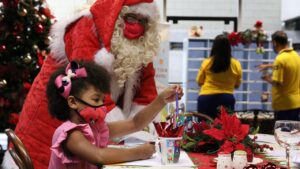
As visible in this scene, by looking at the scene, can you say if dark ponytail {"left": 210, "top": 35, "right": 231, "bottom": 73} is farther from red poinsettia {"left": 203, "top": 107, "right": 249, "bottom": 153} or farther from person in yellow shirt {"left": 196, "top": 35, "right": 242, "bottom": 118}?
red poinsettia {"left": 203, "top": 107, "right": 249, "bottom": 153}

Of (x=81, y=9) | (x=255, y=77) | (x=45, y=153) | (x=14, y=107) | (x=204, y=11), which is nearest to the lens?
(x=45, y=153)

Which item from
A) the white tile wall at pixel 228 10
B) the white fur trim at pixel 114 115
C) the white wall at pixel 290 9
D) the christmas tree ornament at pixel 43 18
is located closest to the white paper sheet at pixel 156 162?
the white fur trim at pixel 114 115

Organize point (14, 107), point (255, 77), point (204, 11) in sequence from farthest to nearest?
point (204, 11)
point (255, 77)
point (14, 107)

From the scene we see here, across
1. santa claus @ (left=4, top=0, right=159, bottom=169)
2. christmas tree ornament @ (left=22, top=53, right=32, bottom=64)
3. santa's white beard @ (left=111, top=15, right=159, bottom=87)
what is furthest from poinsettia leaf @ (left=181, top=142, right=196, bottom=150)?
christmas tree ornament @ (left=22, top=53, right=32, bottom=64)

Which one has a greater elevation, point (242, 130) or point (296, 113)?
point (242, 130)

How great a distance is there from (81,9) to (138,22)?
296 millimetres

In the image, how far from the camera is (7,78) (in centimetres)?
417

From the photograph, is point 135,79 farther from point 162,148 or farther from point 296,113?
point 296,113

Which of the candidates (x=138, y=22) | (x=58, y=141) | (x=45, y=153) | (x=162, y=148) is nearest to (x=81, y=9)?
(x=138, y=22)

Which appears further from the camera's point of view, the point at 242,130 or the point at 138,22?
the point at 138,22

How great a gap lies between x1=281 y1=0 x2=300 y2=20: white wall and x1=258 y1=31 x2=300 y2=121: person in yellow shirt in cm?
290

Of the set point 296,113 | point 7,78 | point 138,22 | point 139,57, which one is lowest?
point 296,113

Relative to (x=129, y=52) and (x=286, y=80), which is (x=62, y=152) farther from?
(x=286, y=80)

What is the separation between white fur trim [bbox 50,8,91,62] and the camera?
7.08ft
